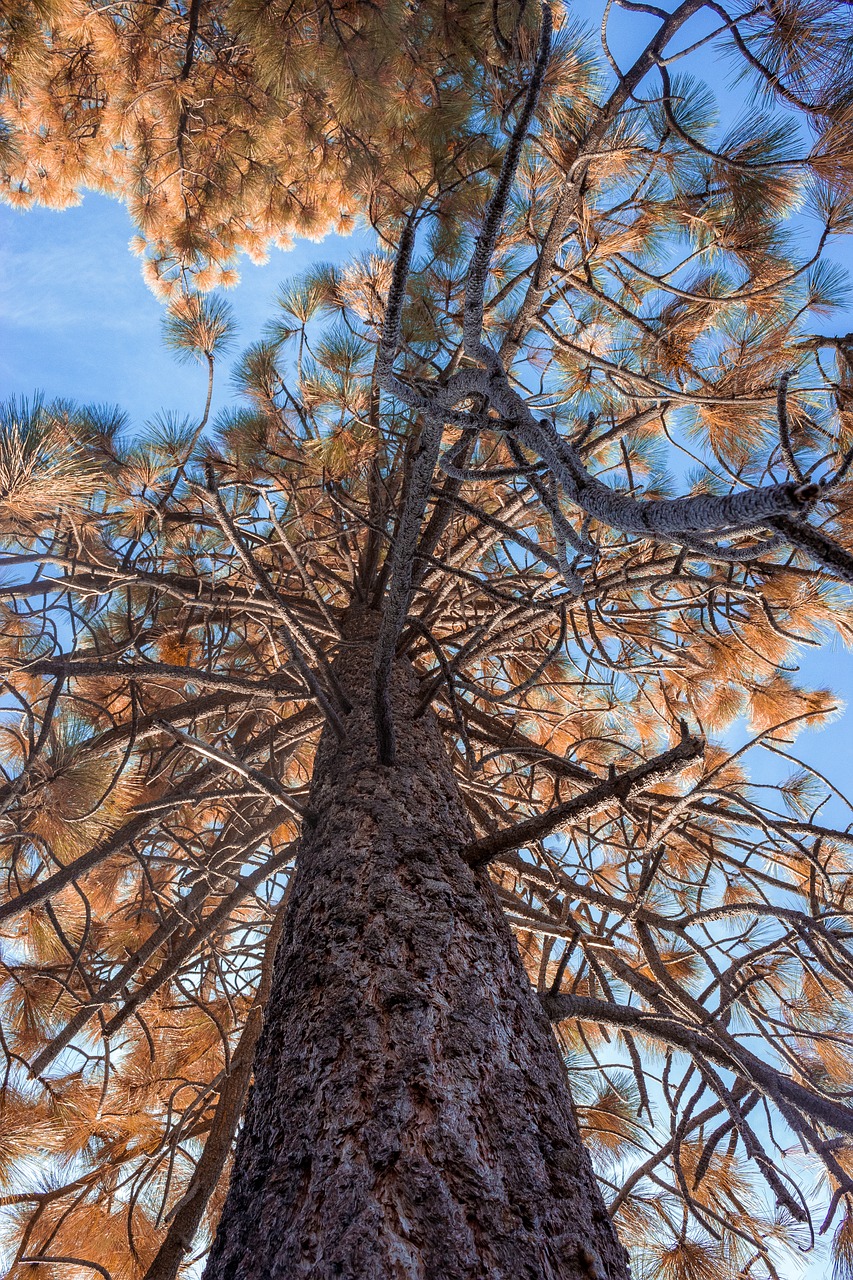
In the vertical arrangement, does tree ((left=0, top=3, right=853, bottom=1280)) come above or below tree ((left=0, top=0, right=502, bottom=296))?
below

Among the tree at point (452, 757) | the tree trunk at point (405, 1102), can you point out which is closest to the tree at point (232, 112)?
the tree at point (452, 757)

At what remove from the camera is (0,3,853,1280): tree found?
2.65ft

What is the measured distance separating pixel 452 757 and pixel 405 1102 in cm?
166

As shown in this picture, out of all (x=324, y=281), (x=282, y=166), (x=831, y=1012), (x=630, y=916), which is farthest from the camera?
(x=282, y=166)

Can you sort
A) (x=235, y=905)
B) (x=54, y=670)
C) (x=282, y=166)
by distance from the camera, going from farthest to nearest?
(x=282, y=166)
(x=235, y=905)
(x=54, y=670)

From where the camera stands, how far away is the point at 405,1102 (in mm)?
797

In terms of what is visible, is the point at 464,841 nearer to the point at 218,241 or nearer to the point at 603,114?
the point at 603,114

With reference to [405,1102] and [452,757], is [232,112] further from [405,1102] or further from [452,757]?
[405,1102]

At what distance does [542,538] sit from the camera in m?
3.18

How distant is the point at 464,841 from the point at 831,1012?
2045 mm

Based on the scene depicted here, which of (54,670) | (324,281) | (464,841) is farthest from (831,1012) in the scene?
(324,281)

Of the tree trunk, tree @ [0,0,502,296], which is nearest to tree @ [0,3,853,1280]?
the tree trunk

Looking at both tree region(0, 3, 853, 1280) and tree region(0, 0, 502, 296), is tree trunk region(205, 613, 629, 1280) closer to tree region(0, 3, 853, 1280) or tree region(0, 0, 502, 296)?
tree region(0, 3, 853, 1280)

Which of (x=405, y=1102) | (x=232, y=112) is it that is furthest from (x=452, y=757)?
(x=232, y=112)
